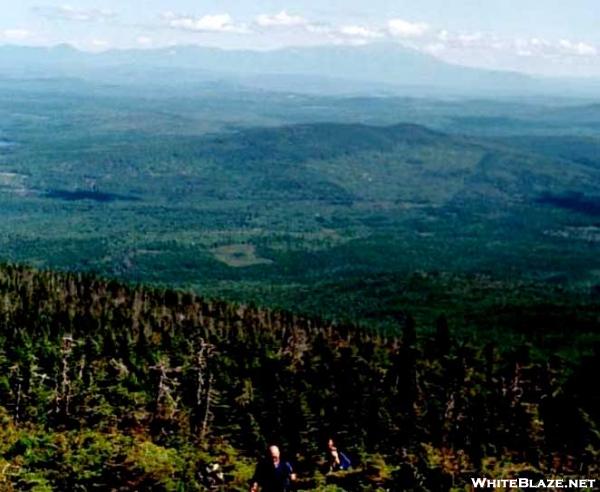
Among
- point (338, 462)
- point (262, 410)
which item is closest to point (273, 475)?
point (338, 462)

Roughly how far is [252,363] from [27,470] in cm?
4503

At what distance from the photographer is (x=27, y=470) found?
5666 cm

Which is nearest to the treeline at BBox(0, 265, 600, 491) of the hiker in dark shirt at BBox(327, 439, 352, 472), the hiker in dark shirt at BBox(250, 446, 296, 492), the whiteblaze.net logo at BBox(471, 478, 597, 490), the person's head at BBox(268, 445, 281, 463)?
the hiker in dark shirt at BBox(327, 439, 352, 472)

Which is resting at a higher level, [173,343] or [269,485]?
[269,485]

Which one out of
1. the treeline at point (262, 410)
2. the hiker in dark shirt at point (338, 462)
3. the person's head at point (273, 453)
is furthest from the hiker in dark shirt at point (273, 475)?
the hiker in dark shirt at point (338, 462)

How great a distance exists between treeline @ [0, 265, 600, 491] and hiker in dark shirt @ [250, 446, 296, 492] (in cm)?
1588

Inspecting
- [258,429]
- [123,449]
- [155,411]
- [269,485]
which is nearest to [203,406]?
[155,411]

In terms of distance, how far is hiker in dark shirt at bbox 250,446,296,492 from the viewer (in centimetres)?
3656

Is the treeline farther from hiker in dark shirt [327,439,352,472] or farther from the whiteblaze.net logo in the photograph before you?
the whiteblaze.net logo

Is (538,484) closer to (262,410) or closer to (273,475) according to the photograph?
(273,475)

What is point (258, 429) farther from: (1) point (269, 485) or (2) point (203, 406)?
(1) point (269, 485)

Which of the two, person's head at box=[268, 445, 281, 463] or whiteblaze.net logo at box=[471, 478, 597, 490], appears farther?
whiteblaze.net logo at box=[471, 478, 597, 490]

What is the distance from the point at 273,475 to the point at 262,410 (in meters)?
45.8

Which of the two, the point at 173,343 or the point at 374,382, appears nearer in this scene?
the point at 374,382
